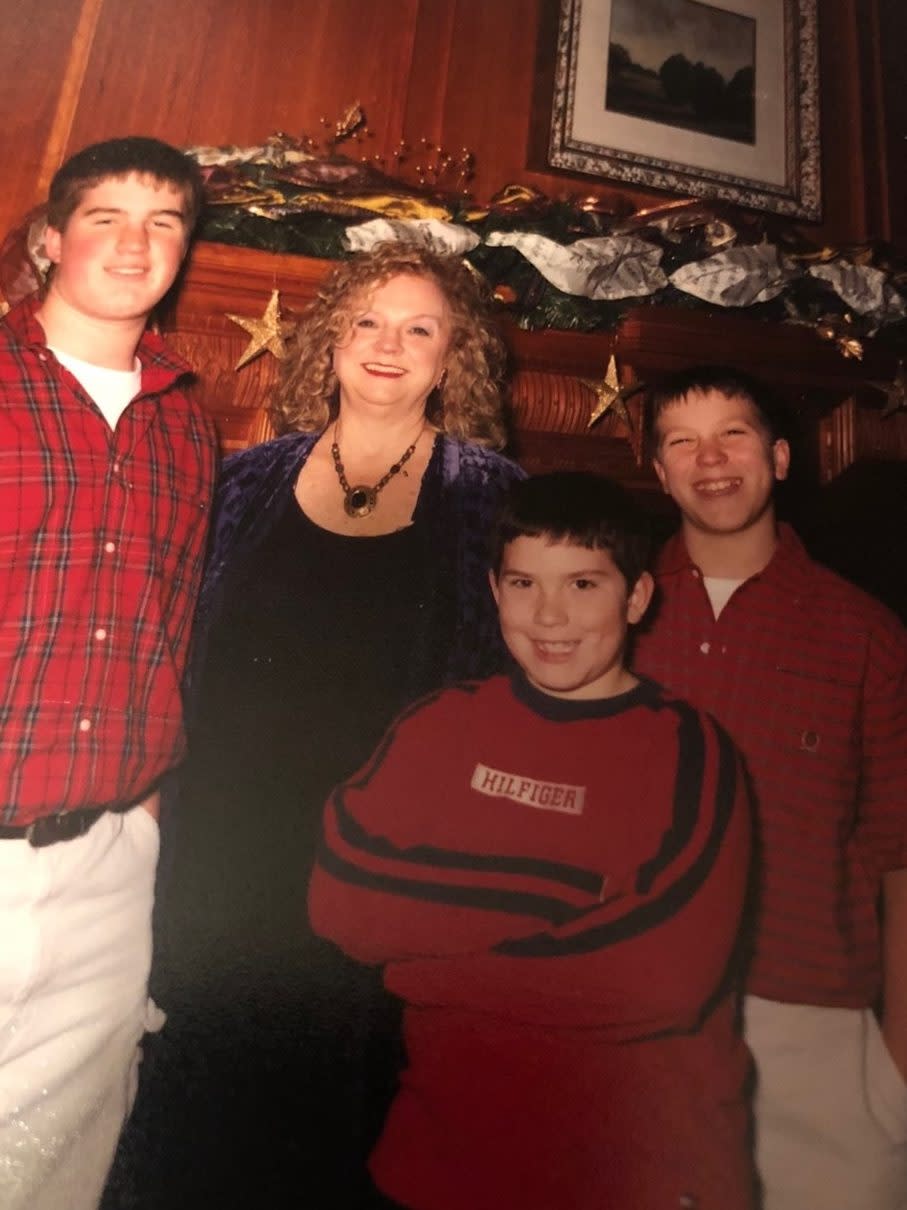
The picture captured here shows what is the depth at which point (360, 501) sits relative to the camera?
0.96 meters

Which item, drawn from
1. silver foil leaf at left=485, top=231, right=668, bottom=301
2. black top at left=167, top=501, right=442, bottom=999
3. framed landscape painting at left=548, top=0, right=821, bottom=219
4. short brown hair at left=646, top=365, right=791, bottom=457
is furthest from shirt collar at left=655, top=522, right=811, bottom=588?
framed landscape painting at left=548, top=0, right=821, bottom=219

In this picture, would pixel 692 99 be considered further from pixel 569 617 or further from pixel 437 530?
pixel 569 617

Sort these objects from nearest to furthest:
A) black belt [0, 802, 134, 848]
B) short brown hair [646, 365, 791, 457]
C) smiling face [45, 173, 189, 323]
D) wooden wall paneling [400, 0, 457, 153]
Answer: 1. black belt [0, 802, 134, 848]
2. smiling face [45, 173, 189, 323]
3. short brown hair [646, 365, 791, 457]
4. wooden wall paneling [400, 0, 457, 153]

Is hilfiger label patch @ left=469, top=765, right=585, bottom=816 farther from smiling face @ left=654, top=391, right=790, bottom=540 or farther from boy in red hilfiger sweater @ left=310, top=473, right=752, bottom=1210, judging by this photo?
smiling face @ left=654, top=391, right=790, bottom=540

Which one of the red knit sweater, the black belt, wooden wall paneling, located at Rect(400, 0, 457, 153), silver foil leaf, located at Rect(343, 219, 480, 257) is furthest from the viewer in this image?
wooden wall paneling, located at Rect(400, 0, 457, 153)

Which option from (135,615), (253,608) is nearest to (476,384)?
(253,608)

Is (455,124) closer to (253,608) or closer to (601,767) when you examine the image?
(253,608)

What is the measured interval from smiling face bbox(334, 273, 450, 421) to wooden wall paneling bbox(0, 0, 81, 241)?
525 mm

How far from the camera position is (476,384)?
1.08 m

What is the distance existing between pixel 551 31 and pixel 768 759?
1384 millimetres

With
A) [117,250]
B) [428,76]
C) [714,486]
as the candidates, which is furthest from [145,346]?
[428,76]

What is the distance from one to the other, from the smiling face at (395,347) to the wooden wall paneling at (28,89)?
0.53 metres

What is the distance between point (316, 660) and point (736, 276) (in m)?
0.81

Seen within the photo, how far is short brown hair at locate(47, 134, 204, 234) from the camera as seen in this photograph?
852 mm
